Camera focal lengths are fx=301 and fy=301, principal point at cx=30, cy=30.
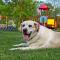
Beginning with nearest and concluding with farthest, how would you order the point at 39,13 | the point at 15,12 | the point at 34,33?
the point at 34,33, the point at 15,12, the point at 39,13

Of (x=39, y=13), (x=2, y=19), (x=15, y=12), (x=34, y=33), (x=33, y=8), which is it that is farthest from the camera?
(x=39, y=13)

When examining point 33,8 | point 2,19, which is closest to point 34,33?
point 33,8

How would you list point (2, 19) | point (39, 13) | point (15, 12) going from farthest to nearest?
point (39, 13), point (2, 19), point (15, 12)

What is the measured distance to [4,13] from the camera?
750 inches

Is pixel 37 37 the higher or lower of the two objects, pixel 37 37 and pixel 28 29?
the lower

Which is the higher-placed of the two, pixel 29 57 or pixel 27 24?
pixel 27 24

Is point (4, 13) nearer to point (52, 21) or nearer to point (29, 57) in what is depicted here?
point (52, 21)

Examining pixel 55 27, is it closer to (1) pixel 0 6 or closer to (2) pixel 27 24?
(1) pixel 0 6

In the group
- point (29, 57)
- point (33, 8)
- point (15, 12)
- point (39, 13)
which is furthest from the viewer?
point (39, 13)

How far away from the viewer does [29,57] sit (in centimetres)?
496

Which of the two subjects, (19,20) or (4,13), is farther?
(4,13)

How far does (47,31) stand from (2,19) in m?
14.2

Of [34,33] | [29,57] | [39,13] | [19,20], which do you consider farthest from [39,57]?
[39,13]

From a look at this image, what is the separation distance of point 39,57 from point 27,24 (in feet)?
4.77
